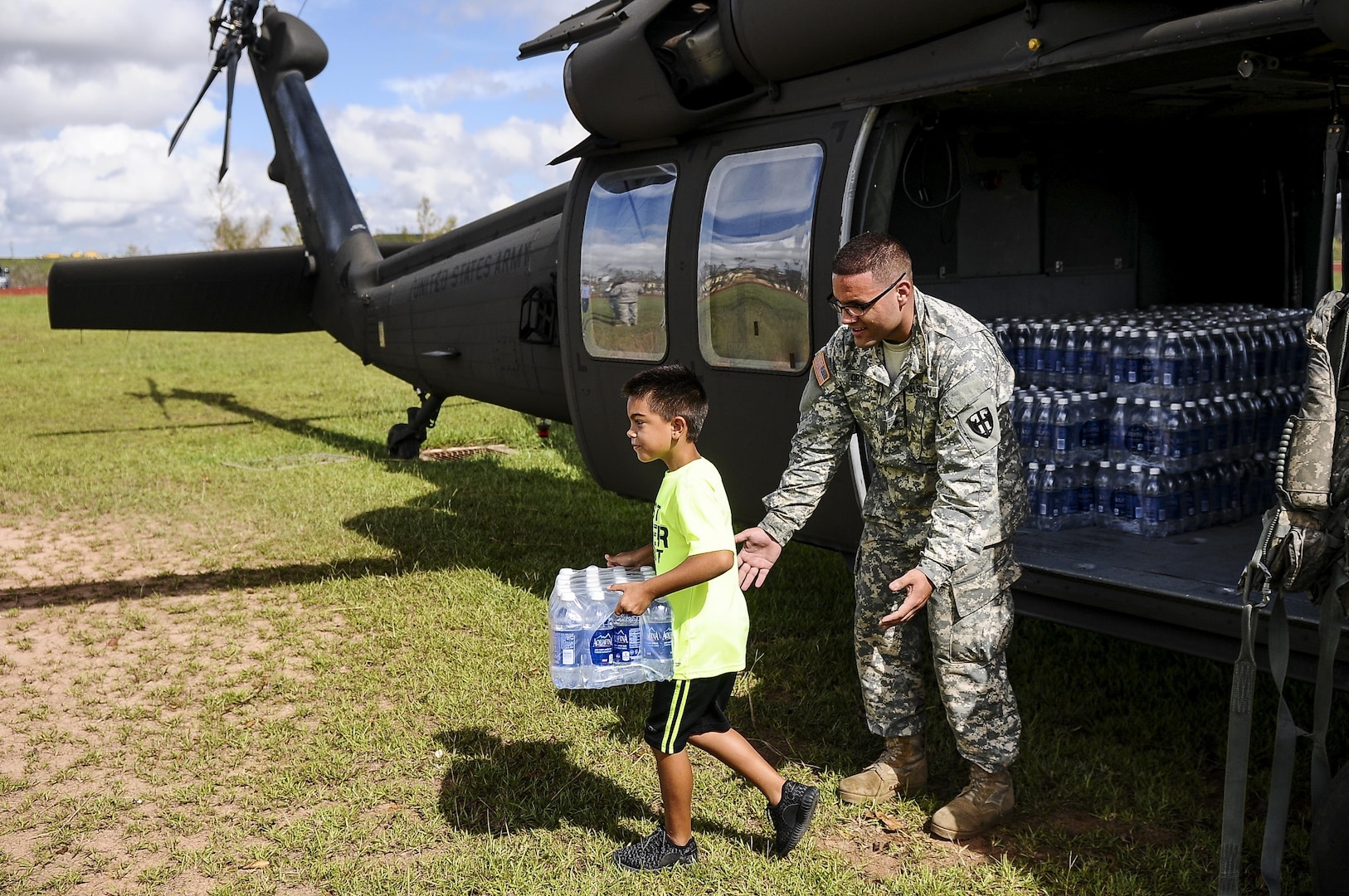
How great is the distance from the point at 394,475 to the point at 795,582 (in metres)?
4.80

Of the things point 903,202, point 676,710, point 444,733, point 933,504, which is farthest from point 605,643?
point 903,202

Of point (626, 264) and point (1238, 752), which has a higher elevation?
point (626, 264)

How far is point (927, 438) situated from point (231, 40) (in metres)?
9.75

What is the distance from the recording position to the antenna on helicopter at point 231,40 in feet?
36.1

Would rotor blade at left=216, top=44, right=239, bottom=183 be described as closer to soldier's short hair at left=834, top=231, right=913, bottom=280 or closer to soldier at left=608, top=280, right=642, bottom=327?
soldier at left=608, top=280, right=642, bottom=327

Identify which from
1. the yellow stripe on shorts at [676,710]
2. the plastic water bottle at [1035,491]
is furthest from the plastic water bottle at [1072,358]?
the yellow stripe on shorts at [676,710]

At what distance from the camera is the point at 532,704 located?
16.7 ft

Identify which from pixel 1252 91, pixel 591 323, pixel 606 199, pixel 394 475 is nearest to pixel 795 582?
pixel 591 323

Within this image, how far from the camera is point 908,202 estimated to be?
5.50 m

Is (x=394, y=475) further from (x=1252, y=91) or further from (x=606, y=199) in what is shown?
(x=1252, y=91)

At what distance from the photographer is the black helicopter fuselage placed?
4.03 metres

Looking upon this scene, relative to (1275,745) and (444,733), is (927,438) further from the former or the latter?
(444,733)

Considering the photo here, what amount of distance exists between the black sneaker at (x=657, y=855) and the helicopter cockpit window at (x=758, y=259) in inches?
80.5

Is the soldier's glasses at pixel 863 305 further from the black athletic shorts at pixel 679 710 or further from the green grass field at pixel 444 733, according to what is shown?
the green grass field at pixel 444 733
